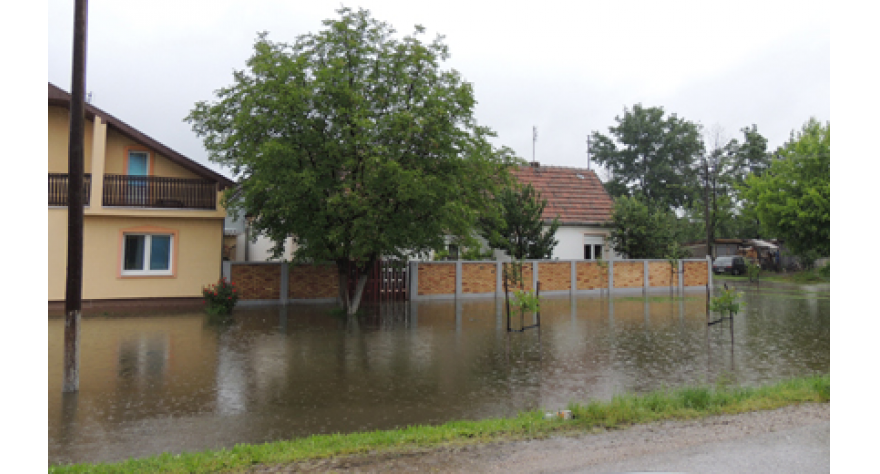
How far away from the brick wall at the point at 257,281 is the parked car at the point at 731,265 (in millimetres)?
36666

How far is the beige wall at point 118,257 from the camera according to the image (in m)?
18.4

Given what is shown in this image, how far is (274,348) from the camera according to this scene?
11.7m

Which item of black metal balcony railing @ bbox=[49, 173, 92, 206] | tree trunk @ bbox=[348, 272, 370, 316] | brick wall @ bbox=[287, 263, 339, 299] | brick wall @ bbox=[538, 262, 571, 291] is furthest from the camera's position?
brick wall @ bbox=[538, 262, 571, 291]

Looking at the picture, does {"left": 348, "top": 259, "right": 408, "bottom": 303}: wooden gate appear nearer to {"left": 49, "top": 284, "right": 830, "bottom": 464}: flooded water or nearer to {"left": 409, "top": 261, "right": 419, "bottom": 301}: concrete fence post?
{"left": 409, "top": 261, "right": 419, "bottom": 301}: concrete fence post

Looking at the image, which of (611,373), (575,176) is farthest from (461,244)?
(575,176)

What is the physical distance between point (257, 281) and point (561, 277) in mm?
13317

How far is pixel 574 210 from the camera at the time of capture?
31.7 meters

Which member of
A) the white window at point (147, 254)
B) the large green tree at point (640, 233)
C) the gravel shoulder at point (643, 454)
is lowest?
the gravel shoulder at point (643, 454)

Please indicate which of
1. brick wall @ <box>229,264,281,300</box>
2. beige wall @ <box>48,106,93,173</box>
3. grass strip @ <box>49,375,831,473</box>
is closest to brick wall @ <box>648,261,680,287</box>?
brick wall @ <box>229,264,281,300</box>

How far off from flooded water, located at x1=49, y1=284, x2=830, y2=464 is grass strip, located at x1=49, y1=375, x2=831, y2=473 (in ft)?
2.23

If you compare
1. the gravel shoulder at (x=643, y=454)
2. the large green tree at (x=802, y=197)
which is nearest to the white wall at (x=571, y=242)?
the large green tree at (x=802, y=197)

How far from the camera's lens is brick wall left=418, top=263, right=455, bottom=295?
22.8 meters

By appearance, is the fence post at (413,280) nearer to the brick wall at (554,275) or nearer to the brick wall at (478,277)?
the brick wall at (478,277)

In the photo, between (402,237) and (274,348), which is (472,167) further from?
(274,348)
